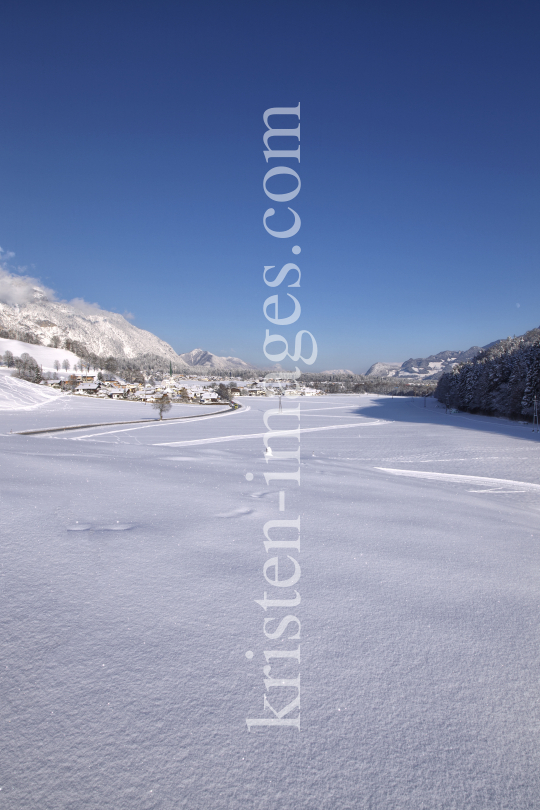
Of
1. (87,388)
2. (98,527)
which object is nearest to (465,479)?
(98,527)

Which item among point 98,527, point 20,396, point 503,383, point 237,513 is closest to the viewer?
point 98,527

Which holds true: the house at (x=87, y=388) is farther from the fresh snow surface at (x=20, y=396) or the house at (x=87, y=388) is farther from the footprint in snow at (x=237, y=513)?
the footprint in snow at (x=237, y=513)

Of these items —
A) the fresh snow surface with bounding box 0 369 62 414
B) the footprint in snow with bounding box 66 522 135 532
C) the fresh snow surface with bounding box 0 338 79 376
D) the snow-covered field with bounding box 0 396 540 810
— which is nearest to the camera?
the snow-covered field with bounding box 0 396 540 810

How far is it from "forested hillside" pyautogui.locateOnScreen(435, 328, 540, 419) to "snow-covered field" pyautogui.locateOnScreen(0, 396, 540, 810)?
46.0 meters

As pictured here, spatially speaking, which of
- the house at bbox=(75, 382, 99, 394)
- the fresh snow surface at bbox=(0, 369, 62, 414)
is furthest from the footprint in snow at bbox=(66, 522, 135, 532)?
the house at bbox=(75, 382, 99, 394)

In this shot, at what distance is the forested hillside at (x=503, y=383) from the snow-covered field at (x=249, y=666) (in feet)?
151

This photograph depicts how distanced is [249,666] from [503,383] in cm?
5962

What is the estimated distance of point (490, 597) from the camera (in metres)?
3.88

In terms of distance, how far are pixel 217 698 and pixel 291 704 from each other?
511 mm

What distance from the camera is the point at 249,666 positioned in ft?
8.98

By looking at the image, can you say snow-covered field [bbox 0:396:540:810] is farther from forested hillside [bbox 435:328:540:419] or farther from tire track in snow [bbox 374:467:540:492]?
forested hillside [bbox 435:328:540:419]

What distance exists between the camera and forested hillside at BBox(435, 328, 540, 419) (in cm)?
4316

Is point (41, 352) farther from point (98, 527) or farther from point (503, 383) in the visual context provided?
point (98, 527)

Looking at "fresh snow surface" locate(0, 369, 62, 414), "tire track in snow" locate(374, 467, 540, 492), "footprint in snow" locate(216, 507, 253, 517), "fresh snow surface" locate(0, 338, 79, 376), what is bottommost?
"tire track in snow" locate(374, 467, 540, 492)
